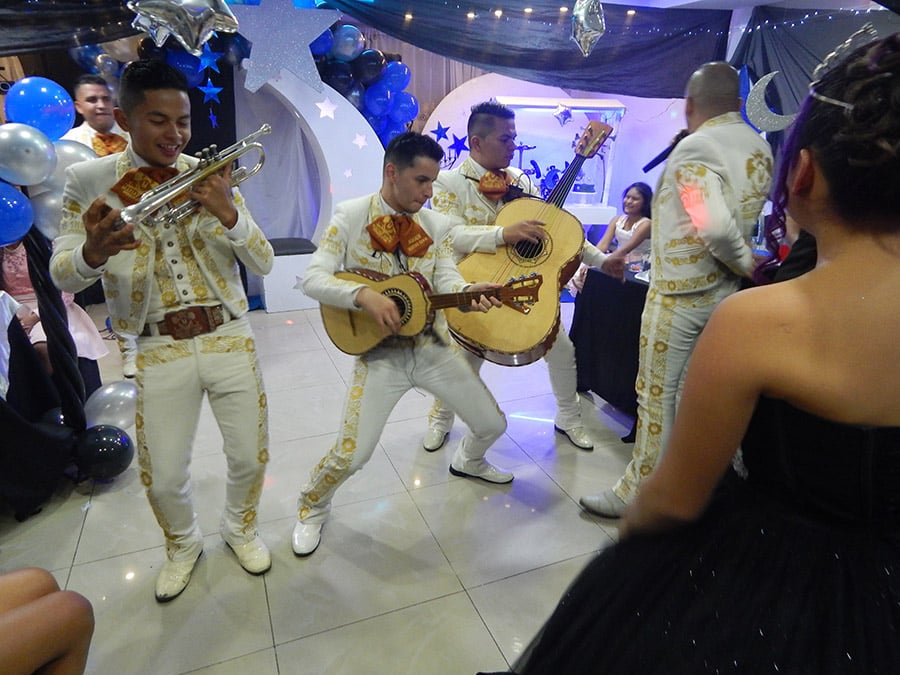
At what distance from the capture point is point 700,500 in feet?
2.85

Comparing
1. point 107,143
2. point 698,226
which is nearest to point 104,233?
point 698,226

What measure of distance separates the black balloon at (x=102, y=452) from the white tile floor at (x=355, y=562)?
0.38 feet

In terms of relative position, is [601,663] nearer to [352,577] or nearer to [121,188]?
[352,577]

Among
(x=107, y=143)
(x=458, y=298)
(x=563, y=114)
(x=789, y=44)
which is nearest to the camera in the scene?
(x=458, y=298)

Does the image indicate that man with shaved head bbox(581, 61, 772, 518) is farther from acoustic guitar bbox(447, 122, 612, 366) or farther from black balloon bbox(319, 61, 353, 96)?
black balloon bbox(319, 61, 353, 96)

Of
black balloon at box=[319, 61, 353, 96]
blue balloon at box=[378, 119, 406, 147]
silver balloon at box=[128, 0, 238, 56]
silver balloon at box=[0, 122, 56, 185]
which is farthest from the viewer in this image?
blue balloon at box=[378, 119, 406, 147]

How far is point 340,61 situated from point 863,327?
A: 5093 mm

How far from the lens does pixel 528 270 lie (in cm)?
248

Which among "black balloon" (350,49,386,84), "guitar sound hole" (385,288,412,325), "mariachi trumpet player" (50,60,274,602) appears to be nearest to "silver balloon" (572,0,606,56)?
"black balloon" (350,49,386,84)

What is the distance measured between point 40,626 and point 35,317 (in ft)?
7.06

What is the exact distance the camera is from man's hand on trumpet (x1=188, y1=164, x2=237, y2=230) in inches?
63.5

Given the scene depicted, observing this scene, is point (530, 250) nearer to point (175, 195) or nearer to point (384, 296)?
point (384, 296)

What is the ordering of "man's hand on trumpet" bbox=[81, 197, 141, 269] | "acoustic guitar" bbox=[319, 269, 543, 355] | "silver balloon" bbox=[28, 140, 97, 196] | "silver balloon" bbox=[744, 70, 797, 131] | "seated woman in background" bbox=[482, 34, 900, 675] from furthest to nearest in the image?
1. "silver balloon" bbox=[744, 70, 797, 131]
2. "silver balloon" bbox=[28, 140, 97, 196]
3. "acoustic guitar" bbox=[319, 269, 543, 355]
4. "man's hand on trumpet" bbox=[81, 197, 141, 269]
5. "seated woman in background" bbox=[482, 34, 900, 675]

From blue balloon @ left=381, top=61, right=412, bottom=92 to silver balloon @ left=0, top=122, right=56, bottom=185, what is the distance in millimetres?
3213
